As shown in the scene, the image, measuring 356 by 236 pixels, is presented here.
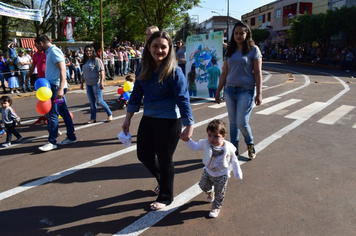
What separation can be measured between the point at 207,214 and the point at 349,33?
30.0 m

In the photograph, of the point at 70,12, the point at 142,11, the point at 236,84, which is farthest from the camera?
the point at 70,12

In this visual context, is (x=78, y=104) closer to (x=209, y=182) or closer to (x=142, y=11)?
(x=209, y=182)

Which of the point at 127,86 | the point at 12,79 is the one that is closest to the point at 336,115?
the point at 127,86

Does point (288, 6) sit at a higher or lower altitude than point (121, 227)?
higher

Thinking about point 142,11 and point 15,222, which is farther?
point 142,11

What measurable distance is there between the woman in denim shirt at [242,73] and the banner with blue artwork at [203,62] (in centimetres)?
543

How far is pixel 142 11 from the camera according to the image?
23234 millimetres

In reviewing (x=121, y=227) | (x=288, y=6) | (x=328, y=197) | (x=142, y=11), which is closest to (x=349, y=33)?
(x=142, y=11)

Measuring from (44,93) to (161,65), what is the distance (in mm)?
3089

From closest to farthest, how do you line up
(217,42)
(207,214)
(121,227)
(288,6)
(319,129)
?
(121,227) < (207,214) < (319,129) < (217,42) < (288,6)

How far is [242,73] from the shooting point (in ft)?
14.6

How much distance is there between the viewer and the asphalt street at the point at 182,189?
120 inches

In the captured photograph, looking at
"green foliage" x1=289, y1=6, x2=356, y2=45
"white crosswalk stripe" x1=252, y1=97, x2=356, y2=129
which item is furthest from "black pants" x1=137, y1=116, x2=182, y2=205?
"green foliage" x1=289, y1=6, x2=356, y2=45

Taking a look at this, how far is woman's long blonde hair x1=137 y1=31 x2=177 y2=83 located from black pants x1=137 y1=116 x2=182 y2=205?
0.46 metres
